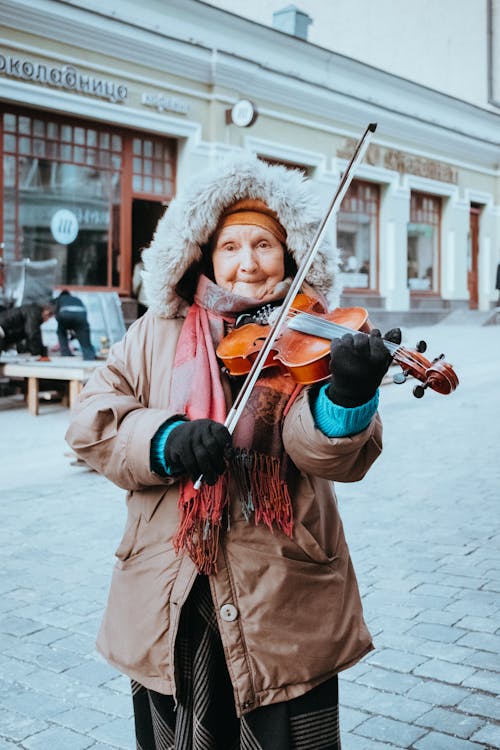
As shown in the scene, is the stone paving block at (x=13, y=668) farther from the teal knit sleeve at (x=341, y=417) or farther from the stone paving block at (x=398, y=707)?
the teal knit sleeve at (x=341, y=417)

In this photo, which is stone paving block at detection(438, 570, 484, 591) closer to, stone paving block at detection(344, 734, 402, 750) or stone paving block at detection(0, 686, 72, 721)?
stone paving block at detection(344, 734, 402, 750)

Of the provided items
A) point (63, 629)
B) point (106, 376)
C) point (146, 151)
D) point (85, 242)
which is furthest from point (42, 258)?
point (106, 376)

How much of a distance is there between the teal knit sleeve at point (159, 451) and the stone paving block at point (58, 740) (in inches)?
61.7

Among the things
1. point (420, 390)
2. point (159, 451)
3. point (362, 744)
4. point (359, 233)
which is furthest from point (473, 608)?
point (359, 233)

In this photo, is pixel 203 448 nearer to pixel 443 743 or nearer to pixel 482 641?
pixel 443 743

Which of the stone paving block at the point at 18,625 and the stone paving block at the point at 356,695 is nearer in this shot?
the stone paving block at the point at 356,695

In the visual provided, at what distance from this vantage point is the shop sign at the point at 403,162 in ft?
63.8

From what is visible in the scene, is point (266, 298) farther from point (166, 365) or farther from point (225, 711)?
point (225, 711)

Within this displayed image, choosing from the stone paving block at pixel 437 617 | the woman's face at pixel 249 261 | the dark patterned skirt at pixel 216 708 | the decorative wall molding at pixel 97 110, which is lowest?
the stone paving block at pixel 437 617

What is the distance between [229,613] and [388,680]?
179 cm

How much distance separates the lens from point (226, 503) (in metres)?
2.03

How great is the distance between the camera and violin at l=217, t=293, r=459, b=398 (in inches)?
77.2

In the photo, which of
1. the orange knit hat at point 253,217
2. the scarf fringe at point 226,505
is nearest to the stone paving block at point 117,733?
the scarf fringe at point 226,505

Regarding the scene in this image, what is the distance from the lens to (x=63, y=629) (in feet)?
13.5
